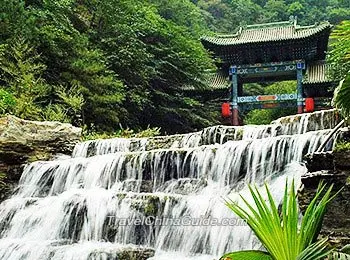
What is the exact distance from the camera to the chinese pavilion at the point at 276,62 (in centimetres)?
2120

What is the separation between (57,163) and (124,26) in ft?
32.3

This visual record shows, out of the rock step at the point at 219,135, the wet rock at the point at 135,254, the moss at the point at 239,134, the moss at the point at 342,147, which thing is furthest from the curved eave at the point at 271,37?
the wet rock at the point at 135,254

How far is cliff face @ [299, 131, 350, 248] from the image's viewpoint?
5340 millimetres

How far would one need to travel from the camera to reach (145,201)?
24.3ft

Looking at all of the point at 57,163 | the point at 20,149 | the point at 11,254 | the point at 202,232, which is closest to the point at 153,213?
the point at 202,232

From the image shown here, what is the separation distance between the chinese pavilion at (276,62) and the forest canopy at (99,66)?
1192mm

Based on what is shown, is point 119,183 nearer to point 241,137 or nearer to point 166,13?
point 241,137

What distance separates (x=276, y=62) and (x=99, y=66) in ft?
31.5

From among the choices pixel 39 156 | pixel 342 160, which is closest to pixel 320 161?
pixel 342 160

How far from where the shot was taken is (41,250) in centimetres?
680

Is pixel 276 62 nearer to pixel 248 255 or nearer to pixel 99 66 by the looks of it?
pixel 99 66

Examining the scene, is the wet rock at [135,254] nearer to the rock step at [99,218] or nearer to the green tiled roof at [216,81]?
the rock step at [99,218]

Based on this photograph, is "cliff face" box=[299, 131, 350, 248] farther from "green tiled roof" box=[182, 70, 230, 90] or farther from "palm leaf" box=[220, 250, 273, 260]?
"green tiled roof" box=[182, 70, 230, 90]

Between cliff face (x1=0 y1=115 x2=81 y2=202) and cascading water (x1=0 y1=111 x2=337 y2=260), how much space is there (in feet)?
1.28
